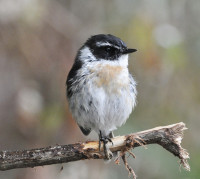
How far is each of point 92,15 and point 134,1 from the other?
2.37 feet

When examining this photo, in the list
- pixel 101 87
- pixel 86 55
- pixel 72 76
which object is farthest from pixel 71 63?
pixel 101 87

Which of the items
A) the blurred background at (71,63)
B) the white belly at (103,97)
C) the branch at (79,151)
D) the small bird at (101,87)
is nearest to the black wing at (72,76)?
the small bird at (101,87)

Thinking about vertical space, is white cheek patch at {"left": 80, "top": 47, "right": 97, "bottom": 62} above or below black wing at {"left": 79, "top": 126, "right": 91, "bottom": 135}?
above

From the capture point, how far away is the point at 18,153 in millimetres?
4543

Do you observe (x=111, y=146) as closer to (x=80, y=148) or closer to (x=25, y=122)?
(x=80, y=148)

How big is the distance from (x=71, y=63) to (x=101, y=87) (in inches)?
48.3

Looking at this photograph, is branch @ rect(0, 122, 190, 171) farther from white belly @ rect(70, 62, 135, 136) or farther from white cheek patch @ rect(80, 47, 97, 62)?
white cheek patch @ rect(80, 47, 97, 62)

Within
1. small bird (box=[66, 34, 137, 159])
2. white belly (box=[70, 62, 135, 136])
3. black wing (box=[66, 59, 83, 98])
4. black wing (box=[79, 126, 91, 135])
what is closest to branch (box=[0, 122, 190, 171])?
small bird (box=[66, 34, 137, 159])

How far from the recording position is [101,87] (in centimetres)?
552

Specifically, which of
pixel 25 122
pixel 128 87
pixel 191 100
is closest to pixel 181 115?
pixel 191 100

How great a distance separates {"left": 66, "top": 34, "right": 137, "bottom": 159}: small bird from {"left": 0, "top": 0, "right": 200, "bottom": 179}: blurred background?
0.58m

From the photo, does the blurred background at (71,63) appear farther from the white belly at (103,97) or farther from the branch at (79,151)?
the branch at (79,151)

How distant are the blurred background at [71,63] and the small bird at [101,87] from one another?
1.89 feet

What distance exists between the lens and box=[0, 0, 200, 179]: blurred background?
627cm
